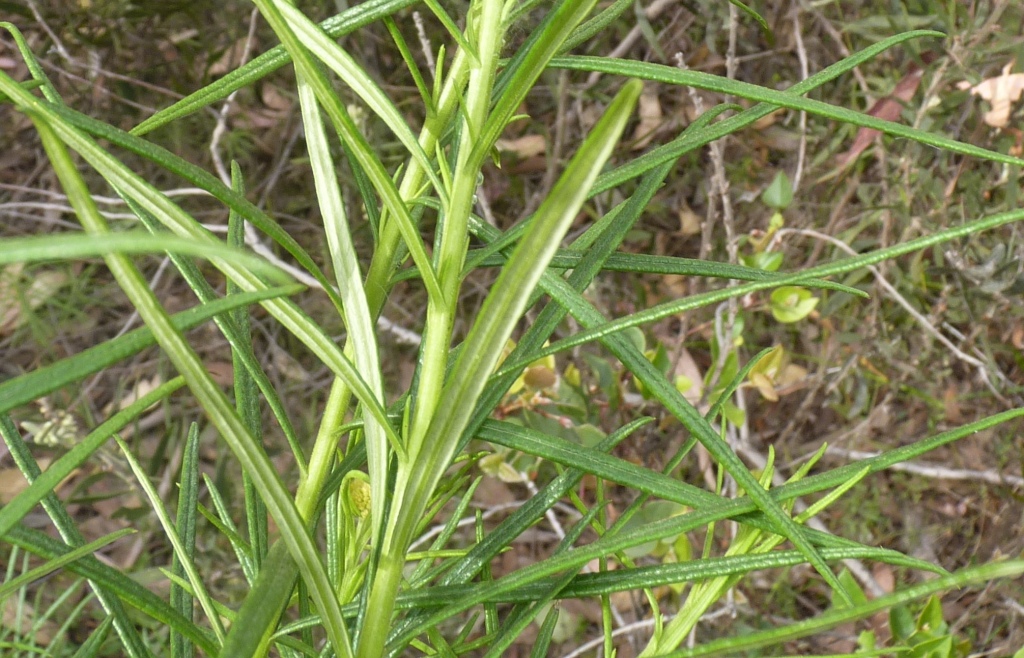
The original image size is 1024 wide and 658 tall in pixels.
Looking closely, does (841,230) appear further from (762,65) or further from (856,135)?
(762,65)

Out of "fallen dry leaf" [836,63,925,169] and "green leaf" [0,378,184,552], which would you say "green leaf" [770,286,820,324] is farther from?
"green leaf" [0,378,184,552]

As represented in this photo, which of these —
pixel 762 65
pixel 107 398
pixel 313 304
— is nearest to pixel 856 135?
pixel 762 65

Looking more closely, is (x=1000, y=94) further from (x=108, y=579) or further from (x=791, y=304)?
(x=108, y=579)

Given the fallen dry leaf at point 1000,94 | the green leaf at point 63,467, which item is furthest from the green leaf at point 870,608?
the fallen dry leaf at point 1000,94

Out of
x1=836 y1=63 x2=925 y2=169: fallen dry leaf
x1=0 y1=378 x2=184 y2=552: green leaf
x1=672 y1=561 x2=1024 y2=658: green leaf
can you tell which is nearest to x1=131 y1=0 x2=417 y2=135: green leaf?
x1=0 y1=378 x2=184 y2=552: green leaf

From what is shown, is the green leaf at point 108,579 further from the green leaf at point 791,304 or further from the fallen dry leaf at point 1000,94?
the fallen dry leaf at point 1000,94
